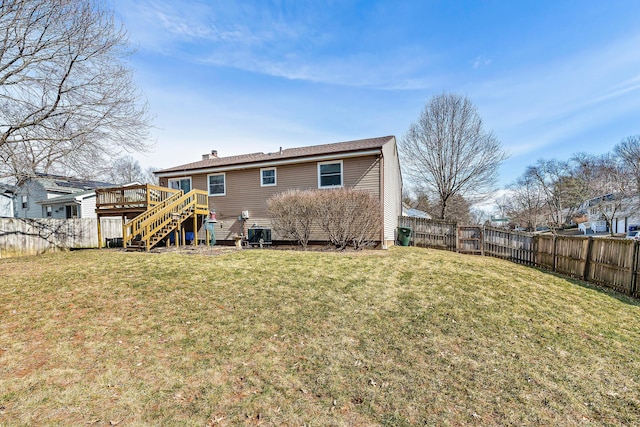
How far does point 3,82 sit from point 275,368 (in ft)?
32.5

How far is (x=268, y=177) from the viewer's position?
14258 millimetres

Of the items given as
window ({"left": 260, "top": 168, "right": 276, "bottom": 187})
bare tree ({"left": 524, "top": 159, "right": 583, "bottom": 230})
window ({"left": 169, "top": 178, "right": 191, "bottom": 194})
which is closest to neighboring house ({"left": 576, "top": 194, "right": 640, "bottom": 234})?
bare tree ({"left": 524, "top": 159, "right": 583, "bottom": 230})

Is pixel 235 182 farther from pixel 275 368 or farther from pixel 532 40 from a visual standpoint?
pixel 532 40

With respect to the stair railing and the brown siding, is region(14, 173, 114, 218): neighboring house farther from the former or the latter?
the brown siding

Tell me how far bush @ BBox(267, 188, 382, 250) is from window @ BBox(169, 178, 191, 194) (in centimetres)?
711

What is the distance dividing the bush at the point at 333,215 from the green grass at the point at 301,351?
393 centimetres

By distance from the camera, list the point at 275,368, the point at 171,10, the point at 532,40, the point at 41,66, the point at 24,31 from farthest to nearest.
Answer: the point at 532,40 < the point at 171,10 < the point at 41,66 < the point at 24,31 < the point at 275,368

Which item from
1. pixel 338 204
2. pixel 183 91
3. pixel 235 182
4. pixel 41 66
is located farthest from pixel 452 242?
pixel 41 66

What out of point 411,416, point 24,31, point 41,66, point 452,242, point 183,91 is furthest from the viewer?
point 452,242

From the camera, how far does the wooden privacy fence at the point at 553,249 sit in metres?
8.39

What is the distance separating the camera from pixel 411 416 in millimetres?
2863

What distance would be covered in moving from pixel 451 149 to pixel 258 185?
54.7ft

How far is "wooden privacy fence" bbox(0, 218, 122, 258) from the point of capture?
39.3 ft

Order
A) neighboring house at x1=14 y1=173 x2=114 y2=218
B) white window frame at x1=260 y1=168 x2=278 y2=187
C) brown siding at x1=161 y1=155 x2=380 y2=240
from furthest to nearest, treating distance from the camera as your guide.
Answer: neighboring house at x1=14 y1=173 x2=114 y2=218 → white window frame at x1=260 y1=168 x2=278 y2=187 → brown siding at x1=161 y1=155 x2=380 y2=240
